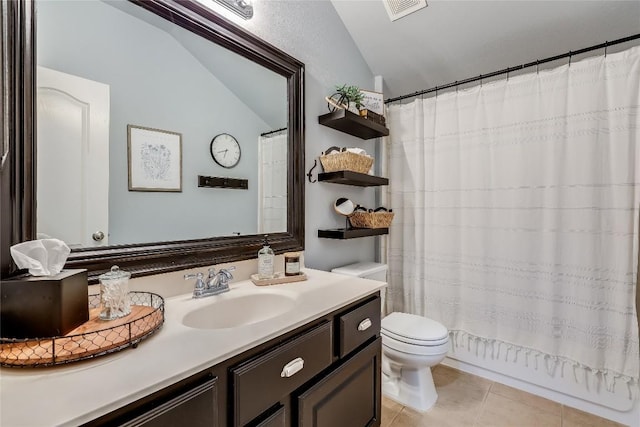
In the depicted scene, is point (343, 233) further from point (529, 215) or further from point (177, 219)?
point (529, 215)

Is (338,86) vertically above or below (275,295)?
above

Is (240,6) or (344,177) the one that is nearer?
(240,6)

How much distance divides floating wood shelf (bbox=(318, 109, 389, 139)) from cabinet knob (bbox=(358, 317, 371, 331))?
116 cm

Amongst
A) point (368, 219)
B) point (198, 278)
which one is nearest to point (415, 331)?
point (368, 219)

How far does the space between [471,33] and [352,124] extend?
0.97 metres

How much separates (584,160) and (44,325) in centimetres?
241

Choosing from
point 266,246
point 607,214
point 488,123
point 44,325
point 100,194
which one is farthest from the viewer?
point 488,123

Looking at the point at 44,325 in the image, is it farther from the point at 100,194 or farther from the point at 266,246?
the point at 266,246

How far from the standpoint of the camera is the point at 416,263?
7.45ft

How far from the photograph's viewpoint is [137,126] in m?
1.12

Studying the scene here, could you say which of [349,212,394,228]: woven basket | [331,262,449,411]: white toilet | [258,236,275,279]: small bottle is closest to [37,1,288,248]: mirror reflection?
[258,236,275,279]: small bottle

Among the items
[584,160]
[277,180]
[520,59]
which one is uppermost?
[520,59]

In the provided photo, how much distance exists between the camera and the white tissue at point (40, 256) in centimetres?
74

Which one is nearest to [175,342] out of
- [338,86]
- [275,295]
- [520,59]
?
[275,295]
